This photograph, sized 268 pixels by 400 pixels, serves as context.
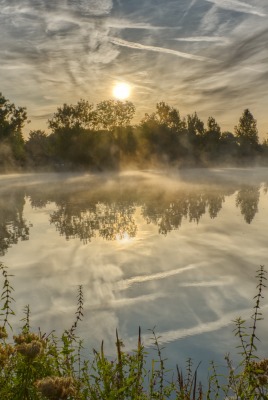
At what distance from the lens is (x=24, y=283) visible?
10680 mm

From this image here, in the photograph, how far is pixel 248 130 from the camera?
11712 cm

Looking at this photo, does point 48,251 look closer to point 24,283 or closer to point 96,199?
point 24,283

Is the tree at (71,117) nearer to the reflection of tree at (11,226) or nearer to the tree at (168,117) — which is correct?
the tree at (168,117)

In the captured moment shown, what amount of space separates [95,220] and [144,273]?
9747 mm

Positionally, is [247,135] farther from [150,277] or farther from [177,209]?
[150,277]

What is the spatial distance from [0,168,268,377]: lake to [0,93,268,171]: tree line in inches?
2343

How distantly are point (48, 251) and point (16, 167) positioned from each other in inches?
2944

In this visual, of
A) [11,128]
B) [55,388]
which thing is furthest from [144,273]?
[11,128]

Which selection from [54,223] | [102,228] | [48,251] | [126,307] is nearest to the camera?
[126,307]

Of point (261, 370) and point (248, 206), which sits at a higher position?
point (261, 370)

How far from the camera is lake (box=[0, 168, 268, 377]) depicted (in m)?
7.84

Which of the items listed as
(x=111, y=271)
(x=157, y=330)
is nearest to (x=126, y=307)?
(x=157, y=330)

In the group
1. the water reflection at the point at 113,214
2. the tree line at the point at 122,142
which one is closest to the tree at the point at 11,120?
the tree line at the point at 122,142

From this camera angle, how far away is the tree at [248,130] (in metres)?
116
